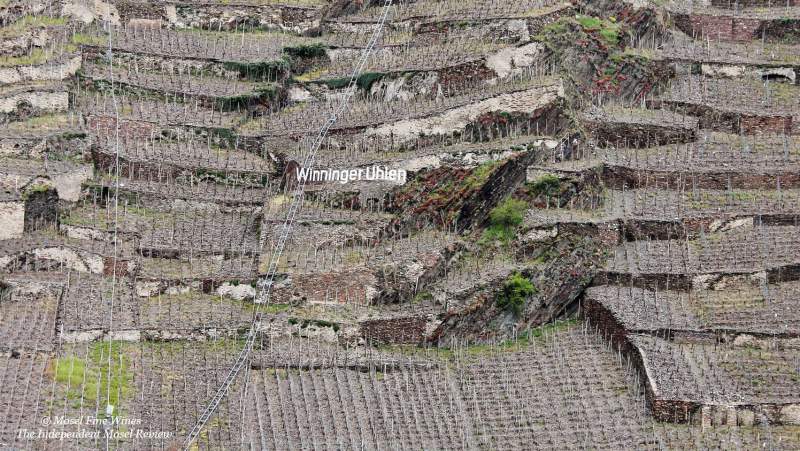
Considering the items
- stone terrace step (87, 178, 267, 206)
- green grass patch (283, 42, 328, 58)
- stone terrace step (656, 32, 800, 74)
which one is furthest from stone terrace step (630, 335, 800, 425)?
green grass patch (283, 42, 328, 58)

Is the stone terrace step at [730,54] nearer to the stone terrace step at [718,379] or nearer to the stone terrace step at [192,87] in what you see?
the stone terrace step at [192,87]

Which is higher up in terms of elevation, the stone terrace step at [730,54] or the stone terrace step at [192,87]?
the stone terrace step at [730,54]

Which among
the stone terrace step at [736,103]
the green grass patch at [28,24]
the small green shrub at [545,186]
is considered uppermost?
the green grass patch at [28,24]

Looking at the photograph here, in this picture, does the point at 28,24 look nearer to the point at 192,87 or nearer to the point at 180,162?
the point at 192,87

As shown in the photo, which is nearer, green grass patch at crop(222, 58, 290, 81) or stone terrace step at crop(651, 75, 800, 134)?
stone terrace step at crop(651, 75, 800, 134)

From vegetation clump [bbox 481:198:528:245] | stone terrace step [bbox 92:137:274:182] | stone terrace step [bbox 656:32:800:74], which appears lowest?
vegetation clump [bbox 481:198:528:245]

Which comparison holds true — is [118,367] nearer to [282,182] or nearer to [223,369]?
[223,369]

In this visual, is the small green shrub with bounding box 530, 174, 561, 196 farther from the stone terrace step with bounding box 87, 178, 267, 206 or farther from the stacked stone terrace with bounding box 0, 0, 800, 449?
the stone terrace step with bounding box 87, 178, 267, 206

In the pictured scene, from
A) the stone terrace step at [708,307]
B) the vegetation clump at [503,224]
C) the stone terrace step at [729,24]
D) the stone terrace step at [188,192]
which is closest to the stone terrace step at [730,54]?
the stone terrace step at [729,24]
